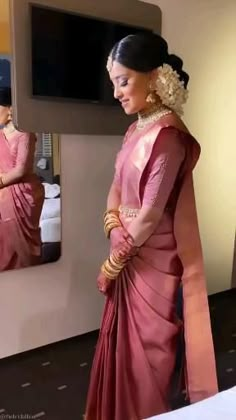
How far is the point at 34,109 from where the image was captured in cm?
219

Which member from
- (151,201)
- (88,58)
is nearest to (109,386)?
(151,201)

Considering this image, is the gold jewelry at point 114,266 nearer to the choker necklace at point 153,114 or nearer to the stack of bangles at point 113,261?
the stack of bangles at point 113,261

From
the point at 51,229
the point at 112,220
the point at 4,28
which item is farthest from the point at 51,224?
the point at 4,28

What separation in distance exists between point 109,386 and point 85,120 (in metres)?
1.29

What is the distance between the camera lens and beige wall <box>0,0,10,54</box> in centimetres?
203

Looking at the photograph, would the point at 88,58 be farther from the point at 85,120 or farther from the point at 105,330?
the point at 105,330

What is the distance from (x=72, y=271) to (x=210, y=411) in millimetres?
1577

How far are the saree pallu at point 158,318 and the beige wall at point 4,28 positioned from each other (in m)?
0.81

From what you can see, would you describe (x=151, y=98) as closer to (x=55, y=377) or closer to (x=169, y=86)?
(x=169, y=86)

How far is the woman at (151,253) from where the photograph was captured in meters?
1.68

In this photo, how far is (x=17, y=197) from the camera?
2.26 m

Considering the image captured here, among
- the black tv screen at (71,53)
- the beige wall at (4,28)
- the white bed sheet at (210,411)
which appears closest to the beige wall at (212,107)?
the black tv screen at (71,53)

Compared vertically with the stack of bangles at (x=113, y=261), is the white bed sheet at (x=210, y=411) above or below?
below

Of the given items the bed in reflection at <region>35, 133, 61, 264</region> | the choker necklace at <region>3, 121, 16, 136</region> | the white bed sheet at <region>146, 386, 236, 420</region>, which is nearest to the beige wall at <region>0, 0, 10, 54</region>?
the choker necklace at <region>3, 121, 16, 136</region>
